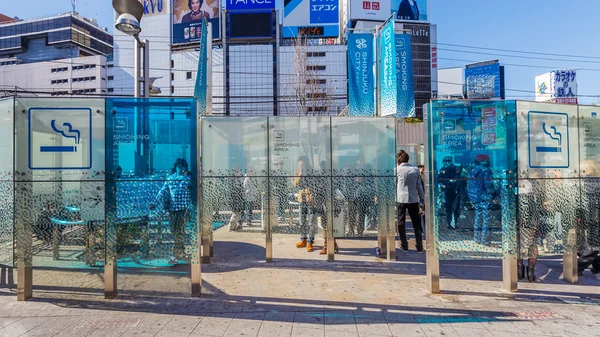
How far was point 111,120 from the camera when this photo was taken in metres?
5.52

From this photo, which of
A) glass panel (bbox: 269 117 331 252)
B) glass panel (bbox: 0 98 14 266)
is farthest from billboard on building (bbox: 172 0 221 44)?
glass panel (bbox: 0 98 14 266)

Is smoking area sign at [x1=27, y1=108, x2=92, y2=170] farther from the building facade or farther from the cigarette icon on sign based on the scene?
the building facade

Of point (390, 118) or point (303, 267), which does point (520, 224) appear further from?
point (303, 267)

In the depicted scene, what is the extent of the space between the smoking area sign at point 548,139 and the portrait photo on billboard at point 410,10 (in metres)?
68.8

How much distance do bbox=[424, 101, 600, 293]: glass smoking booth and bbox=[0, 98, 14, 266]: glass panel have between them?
6139 mm

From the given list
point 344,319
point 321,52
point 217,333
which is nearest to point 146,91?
point 217,333

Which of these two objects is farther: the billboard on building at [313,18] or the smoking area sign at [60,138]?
the billboard on building at [313,18]

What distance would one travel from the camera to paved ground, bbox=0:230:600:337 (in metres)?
4.43

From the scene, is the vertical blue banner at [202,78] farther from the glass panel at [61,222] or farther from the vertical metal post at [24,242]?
the vertical metal post at [24,242]

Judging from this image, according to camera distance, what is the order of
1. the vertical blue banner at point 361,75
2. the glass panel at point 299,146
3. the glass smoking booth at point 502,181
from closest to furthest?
the glass smoking booth at point 502,181, the glass panel at point 299,146, the vertical blue banner at point 361,75

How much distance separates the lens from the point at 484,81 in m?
43.8

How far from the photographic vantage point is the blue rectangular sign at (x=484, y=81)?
4319 centimetres

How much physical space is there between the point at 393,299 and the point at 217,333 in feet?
8.27

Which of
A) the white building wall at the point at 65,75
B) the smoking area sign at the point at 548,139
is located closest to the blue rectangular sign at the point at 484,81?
the smoking area sign at the point at 548,139
